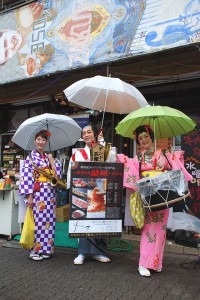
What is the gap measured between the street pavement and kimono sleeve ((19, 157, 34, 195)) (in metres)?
1.06

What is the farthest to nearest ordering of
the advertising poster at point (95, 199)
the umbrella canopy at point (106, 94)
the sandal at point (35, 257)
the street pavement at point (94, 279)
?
the sandal at point (35, 257), the umbrella canopy at point (106, 94), the advertising poster at point (95, 199), the street pavement at point (94, 279)

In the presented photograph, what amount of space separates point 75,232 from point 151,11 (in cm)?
380

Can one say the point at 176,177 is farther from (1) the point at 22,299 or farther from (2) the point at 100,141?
(1) the point at 22,299

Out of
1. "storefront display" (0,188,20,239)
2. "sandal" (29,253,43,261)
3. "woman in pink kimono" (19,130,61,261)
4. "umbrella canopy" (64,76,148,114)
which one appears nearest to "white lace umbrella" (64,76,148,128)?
"umbrella canopy" (64,76,148,114)

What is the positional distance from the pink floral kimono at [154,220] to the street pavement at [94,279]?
9.2 inches

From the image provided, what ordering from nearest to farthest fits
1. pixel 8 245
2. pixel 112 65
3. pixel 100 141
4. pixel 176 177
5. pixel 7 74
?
pixel 176 177, pixel 100 141, pixel 8 245, pixel 112 65, pixel 7 74

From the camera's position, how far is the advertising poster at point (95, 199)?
409cm

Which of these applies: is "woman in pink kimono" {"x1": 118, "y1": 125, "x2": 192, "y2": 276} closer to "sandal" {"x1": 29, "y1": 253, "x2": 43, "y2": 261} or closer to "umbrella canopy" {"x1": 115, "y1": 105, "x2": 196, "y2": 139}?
"umbrella canopy" {"x1": 115, "y1": 105, "x2": 196, "y2": 139}

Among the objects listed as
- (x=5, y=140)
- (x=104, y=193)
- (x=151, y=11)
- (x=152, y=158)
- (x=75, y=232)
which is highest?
(x=151, y=11)

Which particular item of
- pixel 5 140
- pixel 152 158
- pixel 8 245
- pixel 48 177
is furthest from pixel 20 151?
pixel 152 158

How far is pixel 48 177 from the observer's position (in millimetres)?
4789

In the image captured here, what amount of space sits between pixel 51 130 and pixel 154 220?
2.48 meters

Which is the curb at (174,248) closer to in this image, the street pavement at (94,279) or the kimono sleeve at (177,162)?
the street pavement at (94,279)

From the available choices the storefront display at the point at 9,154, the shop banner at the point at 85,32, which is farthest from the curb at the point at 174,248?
the storefront display at the point at 9,154
